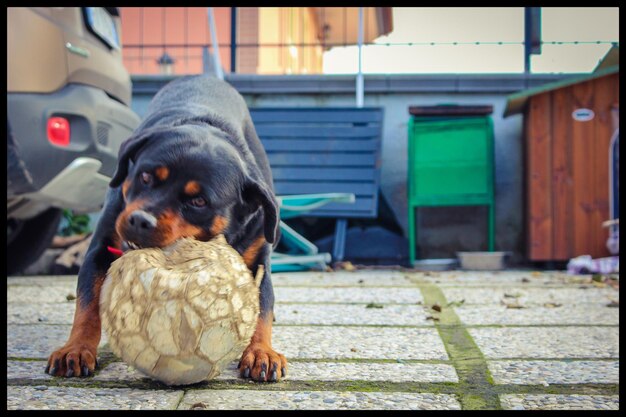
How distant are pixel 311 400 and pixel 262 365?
28 centimetres

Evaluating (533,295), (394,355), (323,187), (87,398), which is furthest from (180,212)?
(323,187)

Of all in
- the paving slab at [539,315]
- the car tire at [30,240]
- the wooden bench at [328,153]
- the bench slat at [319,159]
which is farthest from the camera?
the bench slat at [319,159]

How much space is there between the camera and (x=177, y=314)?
179 centimetres

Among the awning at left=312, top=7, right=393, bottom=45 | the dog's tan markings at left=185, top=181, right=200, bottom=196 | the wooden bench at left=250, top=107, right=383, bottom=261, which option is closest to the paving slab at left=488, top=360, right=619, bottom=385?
the dog's tan markings at left=185, top=181, right=200, bottom=196

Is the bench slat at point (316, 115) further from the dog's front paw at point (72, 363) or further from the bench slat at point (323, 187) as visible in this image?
the dog's front paw at point (72, 363)

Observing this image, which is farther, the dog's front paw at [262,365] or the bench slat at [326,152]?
the bench slat at [326,152]

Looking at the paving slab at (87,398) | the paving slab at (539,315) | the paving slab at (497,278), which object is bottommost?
the paving slab at (497,278)

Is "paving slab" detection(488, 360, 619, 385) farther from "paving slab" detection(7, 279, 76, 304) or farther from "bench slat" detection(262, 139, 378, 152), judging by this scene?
"bench slat" detection(262, 139, 378, 152)

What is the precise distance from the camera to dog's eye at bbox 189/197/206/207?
7.32 ft

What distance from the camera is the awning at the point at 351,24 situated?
7.67 metres

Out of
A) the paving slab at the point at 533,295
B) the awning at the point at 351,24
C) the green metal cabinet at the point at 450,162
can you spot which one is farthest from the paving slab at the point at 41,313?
the awning at the point at 351,24

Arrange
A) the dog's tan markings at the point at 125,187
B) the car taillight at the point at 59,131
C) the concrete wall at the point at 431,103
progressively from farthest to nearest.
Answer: the concrete wall at the point at 431,103 < the car taillight at the point at 59,131 < the dog's tan markings at the point at 125,187

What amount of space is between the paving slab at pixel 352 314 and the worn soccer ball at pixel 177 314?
43.1 inches

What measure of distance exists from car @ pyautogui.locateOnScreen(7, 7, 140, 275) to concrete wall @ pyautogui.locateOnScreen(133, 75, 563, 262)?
3053 millimetres
